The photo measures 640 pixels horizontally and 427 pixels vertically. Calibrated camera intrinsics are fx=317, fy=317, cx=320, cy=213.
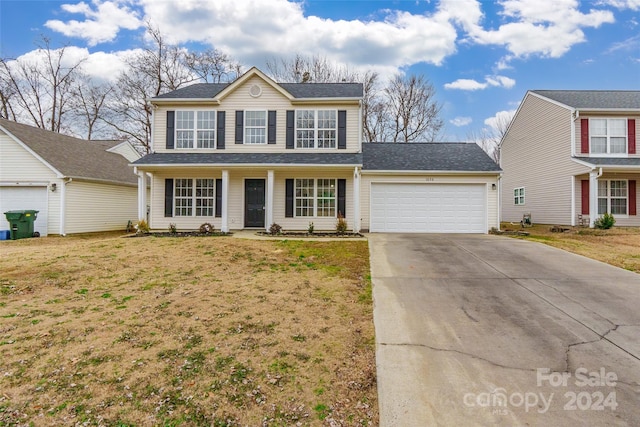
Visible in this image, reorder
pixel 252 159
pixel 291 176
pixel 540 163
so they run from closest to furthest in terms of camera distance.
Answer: pixel 252 159, pixel 291 176, pixel 540 163

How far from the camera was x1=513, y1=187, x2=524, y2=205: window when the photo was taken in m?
19.6

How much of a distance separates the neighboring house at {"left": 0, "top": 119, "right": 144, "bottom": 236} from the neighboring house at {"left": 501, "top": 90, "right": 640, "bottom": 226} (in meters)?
22.9

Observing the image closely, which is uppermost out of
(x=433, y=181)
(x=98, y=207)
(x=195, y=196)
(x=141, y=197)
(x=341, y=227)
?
(x=433, y=181)

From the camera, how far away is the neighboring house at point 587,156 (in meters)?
15.0

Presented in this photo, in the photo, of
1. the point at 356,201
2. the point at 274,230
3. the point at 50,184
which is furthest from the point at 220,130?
the point at 50,184

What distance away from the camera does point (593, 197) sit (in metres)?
14.3

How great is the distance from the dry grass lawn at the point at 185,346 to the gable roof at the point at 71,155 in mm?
9263

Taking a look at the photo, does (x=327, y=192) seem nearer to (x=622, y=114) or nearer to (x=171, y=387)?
(x=171, y=387)

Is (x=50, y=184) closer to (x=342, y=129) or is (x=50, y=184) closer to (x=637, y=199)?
(x=342, y=129)

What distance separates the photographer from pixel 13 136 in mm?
13789

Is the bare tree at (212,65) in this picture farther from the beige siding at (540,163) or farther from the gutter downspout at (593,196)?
the gutter downspout at (593,196)

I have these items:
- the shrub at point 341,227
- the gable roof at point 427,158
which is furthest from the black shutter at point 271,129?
Answer: the shrub at point 341,227

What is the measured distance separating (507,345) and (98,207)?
1783cm

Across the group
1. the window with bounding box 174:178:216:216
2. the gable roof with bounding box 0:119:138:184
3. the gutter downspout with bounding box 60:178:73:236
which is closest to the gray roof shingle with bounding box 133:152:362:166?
the window with bounding box 174:178:216:216
